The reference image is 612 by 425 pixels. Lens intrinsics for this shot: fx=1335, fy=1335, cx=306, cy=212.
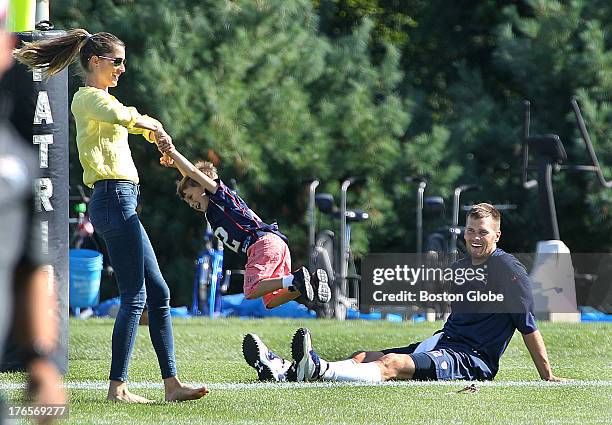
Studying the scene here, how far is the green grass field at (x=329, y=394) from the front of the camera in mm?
6480

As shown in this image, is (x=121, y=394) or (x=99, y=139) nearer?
(x=99, y=139)

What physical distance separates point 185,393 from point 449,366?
77.4 inches

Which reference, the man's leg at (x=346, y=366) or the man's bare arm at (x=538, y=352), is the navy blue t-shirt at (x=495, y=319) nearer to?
the man's bare arm at (x=538, y=352)

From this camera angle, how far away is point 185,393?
276 inches

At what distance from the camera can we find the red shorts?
29.5 feet

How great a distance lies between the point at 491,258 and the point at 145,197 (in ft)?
A: 51.7

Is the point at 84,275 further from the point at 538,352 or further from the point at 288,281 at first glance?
the point at 538,352

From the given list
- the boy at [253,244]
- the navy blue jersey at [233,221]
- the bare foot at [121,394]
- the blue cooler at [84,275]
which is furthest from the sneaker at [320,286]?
the blue cooler at [84,275]

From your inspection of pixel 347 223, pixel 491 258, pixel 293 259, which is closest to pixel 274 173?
pixel 293 259

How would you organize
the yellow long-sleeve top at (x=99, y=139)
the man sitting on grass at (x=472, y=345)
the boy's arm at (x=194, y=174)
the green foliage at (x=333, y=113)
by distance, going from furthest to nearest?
the green foliage at (x=333, y=113) < the man sitting on grass at (x=472, y=345) < the boy's arm at (x=194, y=174) < the yellow long-sleeve top at (x=99, y=139)

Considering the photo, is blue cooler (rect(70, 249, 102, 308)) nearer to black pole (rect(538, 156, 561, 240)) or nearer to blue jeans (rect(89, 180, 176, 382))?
black pole (rect(538, 156, 561, 240))

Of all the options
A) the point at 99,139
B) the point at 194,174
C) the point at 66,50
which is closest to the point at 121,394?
the point at 99,139

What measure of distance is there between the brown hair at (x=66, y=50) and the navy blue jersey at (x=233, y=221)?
183cm

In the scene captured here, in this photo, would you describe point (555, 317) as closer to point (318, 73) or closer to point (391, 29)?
point (318, 73)
